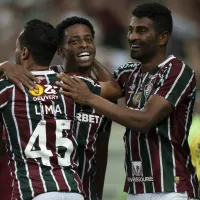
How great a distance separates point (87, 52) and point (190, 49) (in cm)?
546

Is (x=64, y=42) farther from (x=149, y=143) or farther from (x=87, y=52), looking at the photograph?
(x=149, y=143)

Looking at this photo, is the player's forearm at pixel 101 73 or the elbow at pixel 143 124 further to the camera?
the player's forearm at pixel 101 73

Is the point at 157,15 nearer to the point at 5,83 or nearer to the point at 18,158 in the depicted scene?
the point at 5,83

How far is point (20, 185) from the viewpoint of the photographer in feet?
18.7

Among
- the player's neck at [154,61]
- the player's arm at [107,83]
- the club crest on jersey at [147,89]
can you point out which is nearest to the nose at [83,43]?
the player's arm at [107,83]

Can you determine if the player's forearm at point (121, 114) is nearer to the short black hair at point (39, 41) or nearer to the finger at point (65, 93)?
the finger at point (65, 93)

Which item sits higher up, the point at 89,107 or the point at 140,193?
the point at 89,107

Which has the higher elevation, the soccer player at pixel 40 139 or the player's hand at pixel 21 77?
the player's hand at pixel 21 77

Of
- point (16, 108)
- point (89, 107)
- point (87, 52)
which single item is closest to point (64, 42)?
point (87, 52)

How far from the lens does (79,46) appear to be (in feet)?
22.0

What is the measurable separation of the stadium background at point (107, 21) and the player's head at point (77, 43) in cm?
510

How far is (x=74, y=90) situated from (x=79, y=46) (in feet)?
2.66

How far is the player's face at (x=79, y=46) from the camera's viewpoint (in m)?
6.67

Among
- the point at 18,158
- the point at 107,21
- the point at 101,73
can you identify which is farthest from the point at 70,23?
the point at 107,21
